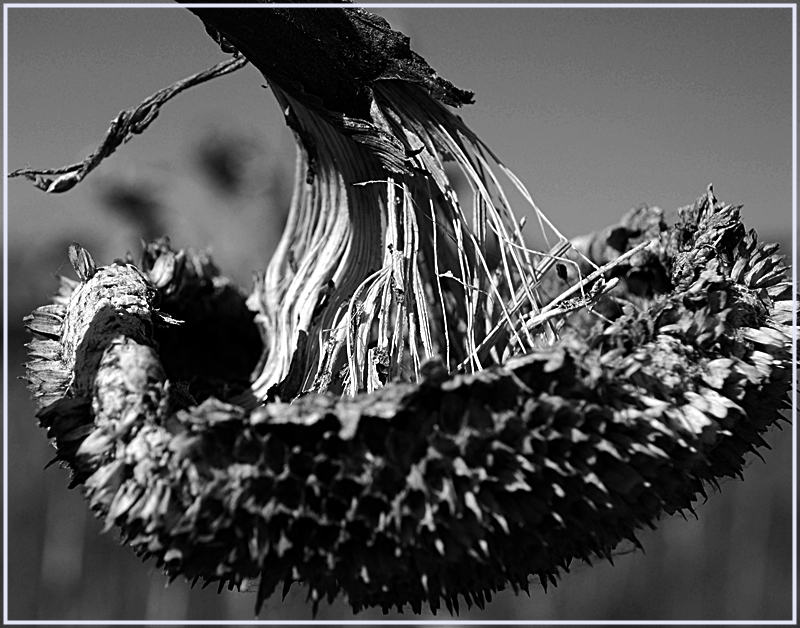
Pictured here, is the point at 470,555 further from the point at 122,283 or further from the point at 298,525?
the point at 122,283

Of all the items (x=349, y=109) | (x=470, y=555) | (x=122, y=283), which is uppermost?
Answer: (x=349, y=109)

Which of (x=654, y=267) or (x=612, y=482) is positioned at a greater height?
(x=654, y=267)

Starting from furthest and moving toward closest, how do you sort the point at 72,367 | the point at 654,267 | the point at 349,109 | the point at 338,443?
1. the point at 654,267
2. the point at 349,109
3. the point at 72,367
4. the point at 338,443

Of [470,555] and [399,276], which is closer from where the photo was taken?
[470,555]

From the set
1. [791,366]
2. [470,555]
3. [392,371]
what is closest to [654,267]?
[791,366]

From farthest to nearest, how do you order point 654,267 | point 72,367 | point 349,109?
point 654,267 < point 349,109 < point 72,367

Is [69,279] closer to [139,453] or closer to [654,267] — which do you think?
[139,453]

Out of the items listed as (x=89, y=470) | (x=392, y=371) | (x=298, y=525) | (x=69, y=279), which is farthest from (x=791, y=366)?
(x=69, y=279)

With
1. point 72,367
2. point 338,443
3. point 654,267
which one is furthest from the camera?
point 654,267

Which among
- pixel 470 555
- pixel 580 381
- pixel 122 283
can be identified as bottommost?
pixel 470 555
